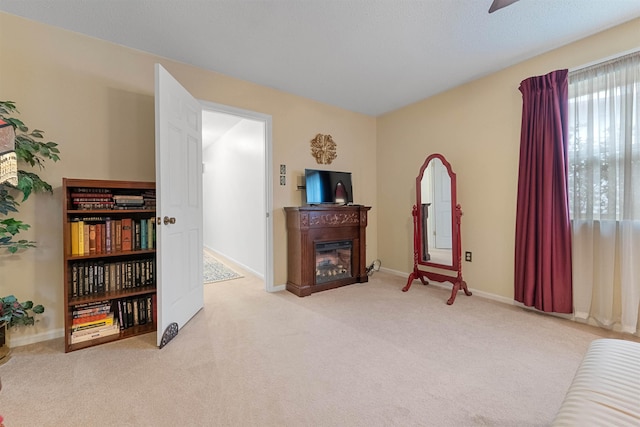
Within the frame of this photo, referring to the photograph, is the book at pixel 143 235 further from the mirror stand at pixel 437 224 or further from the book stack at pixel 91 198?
the mirror stand at pixel 437 224

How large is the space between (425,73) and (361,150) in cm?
148

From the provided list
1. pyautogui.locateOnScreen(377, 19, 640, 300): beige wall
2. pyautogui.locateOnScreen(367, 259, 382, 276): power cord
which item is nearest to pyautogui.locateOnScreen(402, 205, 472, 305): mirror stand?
pyautogui.locateOnScreen(377, 19, 640, 300): beige wall

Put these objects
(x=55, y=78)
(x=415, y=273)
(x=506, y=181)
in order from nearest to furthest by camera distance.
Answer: (x=55, y=78)
(x=506, y=181)
(x=415, y=273)

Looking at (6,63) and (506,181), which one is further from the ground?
(6,63)

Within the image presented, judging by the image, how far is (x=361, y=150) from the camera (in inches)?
166

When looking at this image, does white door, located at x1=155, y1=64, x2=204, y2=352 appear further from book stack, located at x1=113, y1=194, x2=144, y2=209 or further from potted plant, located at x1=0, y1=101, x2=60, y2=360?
potted plant, located at x1=0, y1=101, x2=60, y2=360

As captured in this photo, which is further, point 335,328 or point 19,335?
point 335,328

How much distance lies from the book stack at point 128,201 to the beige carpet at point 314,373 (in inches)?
41.3

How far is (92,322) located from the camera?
2.01 m

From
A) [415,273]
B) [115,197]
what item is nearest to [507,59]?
[415,273]

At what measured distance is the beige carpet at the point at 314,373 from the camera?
131 cm

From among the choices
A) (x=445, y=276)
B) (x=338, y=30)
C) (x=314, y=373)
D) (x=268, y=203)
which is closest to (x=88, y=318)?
(x=314, y=373)

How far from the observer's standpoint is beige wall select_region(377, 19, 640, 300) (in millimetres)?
2427

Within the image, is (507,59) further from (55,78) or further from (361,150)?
(55,78)
